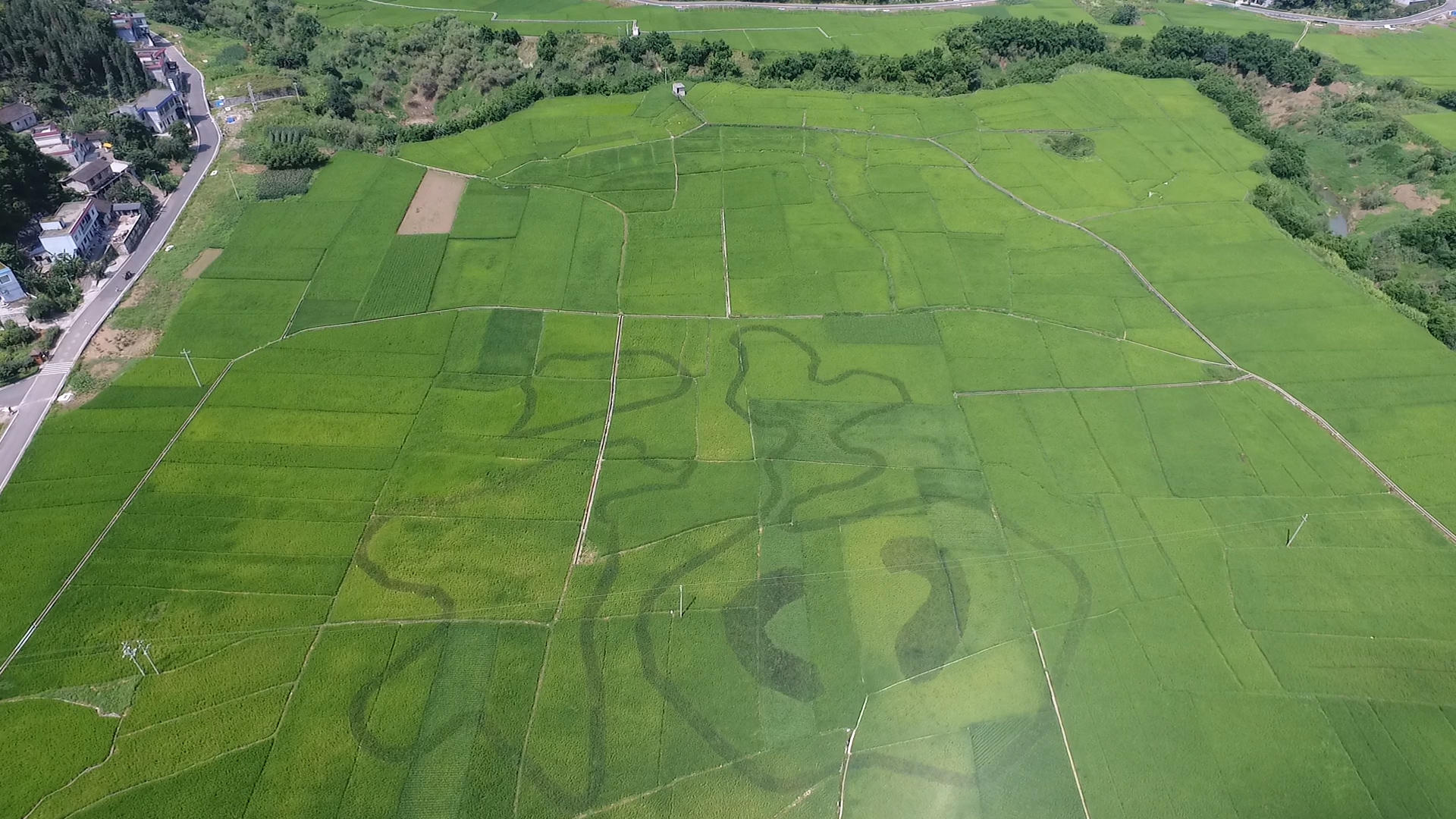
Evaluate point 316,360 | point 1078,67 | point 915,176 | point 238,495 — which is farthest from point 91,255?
point 1078,67

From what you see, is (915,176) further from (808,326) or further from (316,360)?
(316,360)

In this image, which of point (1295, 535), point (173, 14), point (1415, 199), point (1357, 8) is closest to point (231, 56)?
point (173, 14)

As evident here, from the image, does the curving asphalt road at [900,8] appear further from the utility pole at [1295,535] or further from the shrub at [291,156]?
the utility pole at [1295,535]

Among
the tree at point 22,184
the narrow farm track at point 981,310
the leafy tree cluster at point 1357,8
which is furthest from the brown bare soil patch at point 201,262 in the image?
the leafy tree cluster at point 1357,8

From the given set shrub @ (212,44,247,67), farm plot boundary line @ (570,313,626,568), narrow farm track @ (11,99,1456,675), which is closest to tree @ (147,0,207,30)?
shrub @ (212,44,247,67)

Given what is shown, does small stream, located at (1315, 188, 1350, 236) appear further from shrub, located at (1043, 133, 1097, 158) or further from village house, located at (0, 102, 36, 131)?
village house, located at (0, 102, 36, 131)
